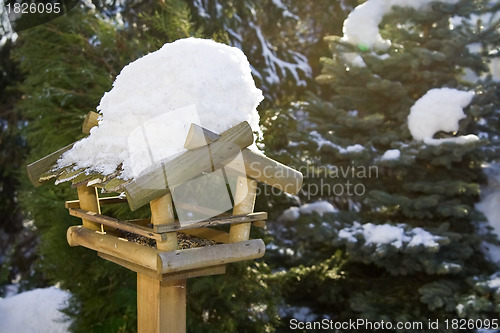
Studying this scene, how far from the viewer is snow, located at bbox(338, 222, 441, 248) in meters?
3.04

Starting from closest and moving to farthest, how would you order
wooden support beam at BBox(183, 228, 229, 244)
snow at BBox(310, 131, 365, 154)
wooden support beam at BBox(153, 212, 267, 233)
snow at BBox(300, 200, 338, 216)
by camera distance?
wooden support beam at BBox(153, 212, 267, 233), wooden support beam at BBox(183, 228, 229, 244), snow at BBox(310, 131, 365, 154), snow at BBox(300, 200, 338, 216)

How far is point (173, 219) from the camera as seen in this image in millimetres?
1572

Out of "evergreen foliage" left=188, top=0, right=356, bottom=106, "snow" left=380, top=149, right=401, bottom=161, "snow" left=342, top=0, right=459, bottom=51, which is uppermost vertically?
"evergreen foliage" left=188, top=0, right=356, bottom=106

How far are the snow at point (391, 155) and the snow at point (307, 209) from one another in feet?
1.99

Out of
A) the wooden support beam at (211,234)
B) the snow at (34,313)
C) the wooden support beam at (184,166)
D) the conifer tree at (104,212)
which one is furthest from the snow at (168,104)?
the snow at (34,313)

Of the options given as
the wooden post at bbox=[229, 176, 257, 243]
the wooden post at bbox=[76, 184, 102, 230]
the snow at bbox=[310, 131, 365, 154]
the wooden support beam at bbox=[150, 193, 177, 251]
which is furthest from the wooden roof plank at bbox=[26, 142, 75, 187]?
the snow at bbox=[310, 131, 365, 154]

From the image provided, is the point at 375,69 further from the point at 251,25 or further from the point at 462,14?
the point at 251,25

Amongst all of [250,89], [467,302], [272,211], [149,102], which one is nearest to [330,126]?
[272,211]

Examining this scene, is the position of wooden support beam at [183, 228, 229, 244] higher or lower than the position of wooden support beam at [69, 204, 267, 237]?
higher

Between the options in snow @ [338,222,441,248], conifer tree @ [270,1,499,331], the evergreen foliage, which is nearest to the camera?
snow @ [338,222,441,248]

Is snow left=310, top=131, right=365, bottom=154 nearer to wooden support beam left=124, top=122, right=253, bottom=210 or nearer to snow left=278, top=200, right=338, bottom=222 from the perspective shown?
snow left=278, top=200, right=338, bottom=222

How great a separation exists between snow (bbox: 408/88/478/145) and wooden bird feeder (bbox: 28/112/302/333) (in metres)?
1.89

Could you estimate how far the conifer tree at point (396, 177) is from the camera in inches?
125

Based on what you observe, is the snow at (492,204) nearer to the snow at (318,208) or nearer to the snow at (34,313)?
the snow at (318,208)
